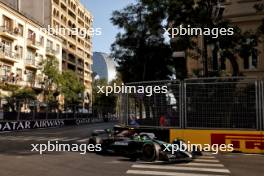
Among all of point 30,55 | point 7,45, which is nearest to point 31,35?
point 30,55

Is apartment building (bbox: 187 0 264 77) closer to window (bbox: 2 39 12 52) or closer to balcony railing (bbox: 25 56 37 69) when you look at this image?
window (bbox: 2 39 12 52)

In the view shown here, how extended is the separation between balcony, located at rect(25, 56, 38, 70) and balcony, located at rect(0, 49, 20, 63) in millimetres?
2908

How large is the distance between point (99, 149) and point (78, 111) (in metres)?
43.3

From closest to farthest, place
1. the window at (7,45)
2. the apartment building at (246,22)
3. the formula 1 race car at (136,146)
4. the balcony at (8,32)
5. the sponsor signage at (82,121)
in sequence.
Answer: the formula 1 race car at (136,146) → the apartment building at (246,22) → the balcony at (8,32) → the window at (7,45) → the sponsor signage at (82,121)

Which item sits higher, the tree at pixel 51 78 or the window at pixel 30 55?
the window at pixel 30 55

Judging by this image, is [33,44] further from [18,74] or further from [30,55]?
[18,74]

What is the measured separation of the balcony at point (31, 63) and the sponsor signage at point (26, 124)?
1733cm

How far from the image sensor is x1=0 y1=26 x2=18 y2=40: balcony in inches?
2141

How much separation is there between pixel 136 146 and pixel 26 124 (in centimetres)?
2667

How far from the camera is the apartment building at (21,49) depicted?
55.5 metres

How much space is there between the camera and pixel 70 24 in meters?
97.8

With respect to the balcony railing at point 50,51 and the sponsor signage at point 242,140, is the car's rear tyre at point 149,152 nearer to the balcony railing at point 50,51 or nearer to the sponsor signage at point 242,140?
the sponsor signage at point 242,140

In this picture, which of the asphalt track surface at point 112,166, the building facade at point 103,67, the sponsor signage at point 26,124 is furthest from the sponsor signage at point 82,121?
the building facade at point 103,67

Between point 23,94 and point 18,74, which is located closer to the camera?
point 23,94
